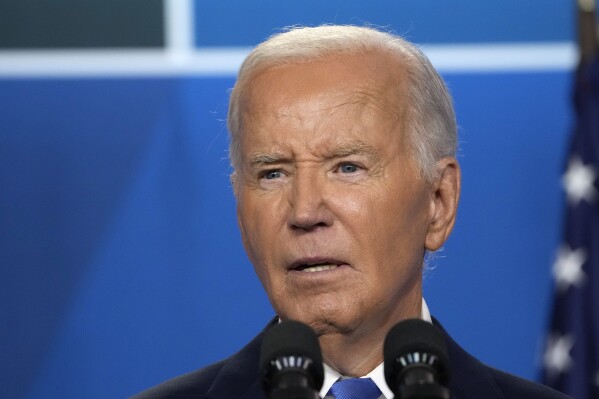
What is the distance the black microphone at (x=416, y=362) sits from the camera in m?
1.24

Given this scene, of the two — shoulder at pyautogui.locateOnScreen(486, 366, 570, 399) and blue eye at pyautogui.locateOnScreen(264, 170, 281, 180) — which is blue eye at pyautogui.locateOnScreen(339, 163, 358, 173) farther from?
shoulder at pyautogui.locateOnScreen(486, 366, 570, 399)

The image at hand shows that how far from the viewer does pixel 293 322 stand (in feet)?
4.69

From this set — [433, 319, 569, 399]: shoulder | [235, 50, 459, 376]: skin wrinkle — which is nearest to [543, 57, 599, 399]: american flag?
[433, 319, 569, 399]: shoulder

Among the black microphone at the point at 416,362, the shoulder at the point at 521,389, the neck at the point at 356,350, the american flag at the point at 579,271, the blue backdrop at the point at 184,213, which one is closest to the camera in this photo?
the black microphone at the point at 416,362

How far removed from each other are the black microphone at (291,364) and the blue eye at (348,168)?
0.48 meters

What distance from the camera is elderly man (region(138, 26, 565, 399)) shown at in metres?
1.81

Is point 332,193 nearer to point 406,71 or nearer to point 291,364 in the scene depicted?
point 406,71

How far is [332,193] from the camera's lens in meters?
1.80

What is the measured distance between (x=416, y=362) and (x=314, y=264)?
1.70ft

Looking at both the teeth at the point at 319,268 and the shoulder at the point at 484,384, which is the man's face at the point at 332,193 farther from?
the shoulder at the point at 484,384

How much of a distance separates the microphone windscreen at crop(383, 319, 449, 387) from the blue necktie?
0.46m

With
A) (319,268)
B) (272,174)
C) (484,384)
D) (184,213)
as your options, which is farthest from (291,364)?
(184,213)

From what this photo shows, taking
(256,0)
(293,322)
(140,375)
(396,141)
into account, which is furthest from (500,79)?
(293,322)

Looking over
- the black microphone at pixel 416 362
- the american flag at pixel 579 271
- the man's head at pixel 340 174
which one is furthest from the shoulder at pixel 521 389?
the american flag at pixel 579 271
